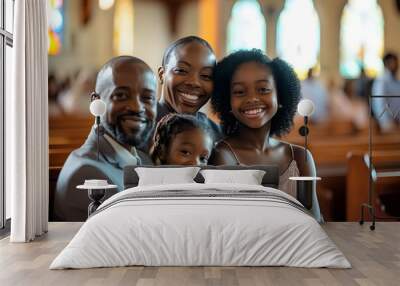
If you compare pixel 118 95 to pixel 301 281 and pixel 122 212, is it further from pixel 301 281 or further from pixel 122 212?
pixel 301 281

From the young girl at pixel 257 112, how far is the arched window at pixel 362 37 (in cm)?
77

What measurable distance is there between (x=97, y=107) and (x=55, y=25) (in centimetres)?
121

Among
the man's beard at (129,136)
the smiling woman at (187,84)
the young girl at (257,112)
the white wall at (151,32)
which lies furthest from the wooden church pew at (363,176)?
the white wall at (151,32)

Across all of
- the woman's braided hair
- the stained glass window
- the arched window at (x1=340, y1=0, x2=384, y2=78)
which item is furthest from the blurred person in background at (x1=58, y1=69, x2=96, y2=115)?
the arched window at (x1=340, y1=0, x2=384, y2=78)

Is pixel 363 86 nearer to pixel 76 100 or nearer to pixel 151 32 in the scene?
pixel 151 32

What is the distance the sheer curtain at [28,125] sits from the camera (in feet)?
19.1

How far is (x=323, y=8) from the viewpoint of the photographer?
24.5ft

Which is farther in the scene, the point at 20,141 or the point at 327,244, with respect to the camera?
the point at 20,141

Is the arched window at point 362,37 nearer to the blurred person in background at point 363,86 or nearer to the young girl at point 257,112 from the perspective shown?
the blurred person in background at point 363,86

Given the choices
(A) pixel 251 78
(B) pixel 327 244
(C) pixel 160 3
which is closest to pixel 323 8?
(A) pixel 251 78

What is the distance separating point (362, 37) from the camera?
753 centimetres

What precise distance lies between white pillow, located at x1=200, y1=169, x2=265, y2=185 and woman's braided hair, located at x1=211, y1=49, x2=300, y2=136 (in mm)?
714

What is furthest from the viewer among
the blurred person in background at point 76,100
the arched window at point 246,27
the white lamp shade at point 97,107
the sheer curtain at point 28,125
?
the arched window at point 246,27

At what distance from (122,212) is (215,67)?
10.1ft
